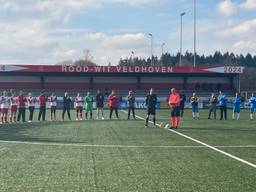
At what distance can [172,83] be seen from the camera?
7862cm

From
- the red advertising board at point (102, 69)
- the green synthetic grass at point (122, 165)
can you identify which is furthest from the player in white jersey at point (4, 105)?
the red advertising board at point (102, 69)

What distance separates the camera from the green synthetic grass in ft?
31.7

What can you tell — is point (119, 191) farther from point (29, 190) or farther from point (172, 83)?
point (172, 83)

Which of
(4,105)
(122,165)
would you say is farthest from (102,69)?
(122,165)

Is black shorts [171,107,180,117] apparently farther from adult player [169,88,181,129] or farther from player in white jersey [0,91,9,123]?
player in white jersey [0,91,9,123]

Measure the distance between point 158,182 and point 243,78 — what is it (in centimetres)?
13505

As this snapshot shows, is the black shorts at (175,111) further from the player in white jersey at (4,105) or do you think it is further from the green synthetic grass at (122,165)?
the player in white jersey at (4,105)

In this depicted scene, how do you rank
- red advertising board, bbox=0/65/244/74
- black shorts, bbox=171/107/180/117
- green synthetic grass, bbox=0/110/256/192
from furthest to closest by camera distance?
red advertising board, bbox=0/65/244/74
black shorts, bbox=171/107/180/117
green synthetic grass, bbox=0/110/256/192

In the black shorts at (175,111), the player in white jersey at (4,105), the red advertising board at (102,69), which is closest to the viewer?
the black shorts at (175,111)

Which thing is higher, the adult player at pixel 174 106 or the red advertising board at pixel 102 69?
the red advertising board at pixel 102 69

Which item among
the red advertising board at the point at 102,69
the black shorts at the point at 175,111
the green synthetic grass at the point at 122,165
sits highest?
the red advertising board at the point at 102,69

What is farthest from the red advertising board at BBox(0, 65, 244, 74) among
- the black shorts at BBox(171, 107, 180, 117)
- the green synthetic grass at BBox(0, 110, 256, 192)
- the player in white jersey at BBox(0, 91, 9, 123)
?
the green synthetic grass at BBox(0, 110, 256, 192)

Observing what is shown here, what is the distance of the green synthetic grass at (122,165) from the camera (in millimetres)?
9656

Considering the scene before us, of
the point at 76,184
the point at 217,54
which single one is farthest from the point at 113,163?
the point at 217,54
